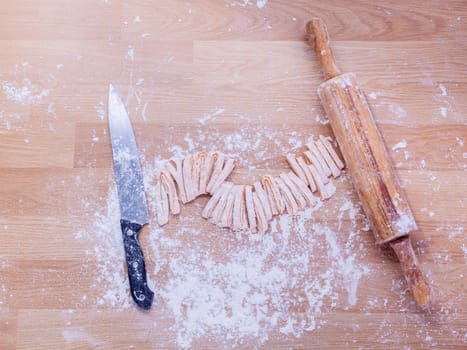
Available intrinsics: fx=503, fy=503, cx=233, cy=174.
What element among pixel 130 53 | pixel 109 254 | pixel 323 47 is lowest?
pixel 109 254

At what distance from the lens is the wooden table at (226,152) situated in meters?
1.37

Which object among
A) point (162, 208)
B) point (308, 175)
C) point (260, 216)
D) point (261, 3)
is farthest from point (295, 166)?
point (261, 3)

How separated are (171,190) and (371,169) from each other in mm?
542

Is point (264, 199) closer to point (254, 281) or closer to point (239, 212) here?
point (239, 212)

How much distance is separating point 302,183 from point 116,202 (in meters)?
0.52

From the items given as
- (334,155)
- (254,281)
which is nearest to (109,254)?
(254,281)

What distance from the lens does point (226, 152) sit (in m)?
1.42

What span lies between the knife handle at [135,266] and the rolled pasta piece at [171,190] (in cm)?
11

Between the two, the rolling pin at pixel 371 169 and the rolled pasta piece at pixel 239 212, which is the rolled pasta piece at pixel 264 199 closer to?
the rolled pasta piece at pixel 239 212

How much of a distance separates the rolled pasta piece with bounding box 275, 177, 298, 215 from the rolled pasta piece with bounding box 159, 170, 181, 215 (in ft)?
0.94

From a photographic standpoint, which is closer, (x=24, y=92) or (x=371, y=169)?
(x=371, y=169)

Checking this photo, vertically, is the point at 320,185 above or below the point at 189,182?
above

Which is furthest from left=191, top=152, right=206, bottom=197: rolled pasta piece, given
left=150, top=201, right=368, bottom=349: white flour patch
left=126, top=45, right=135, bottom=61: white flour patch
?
left=126, top=45, right=135, bottom=61: white flour patch

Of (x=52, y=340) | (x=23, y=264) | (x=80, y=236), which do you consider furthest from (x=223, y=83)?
(x=52, y=340)
